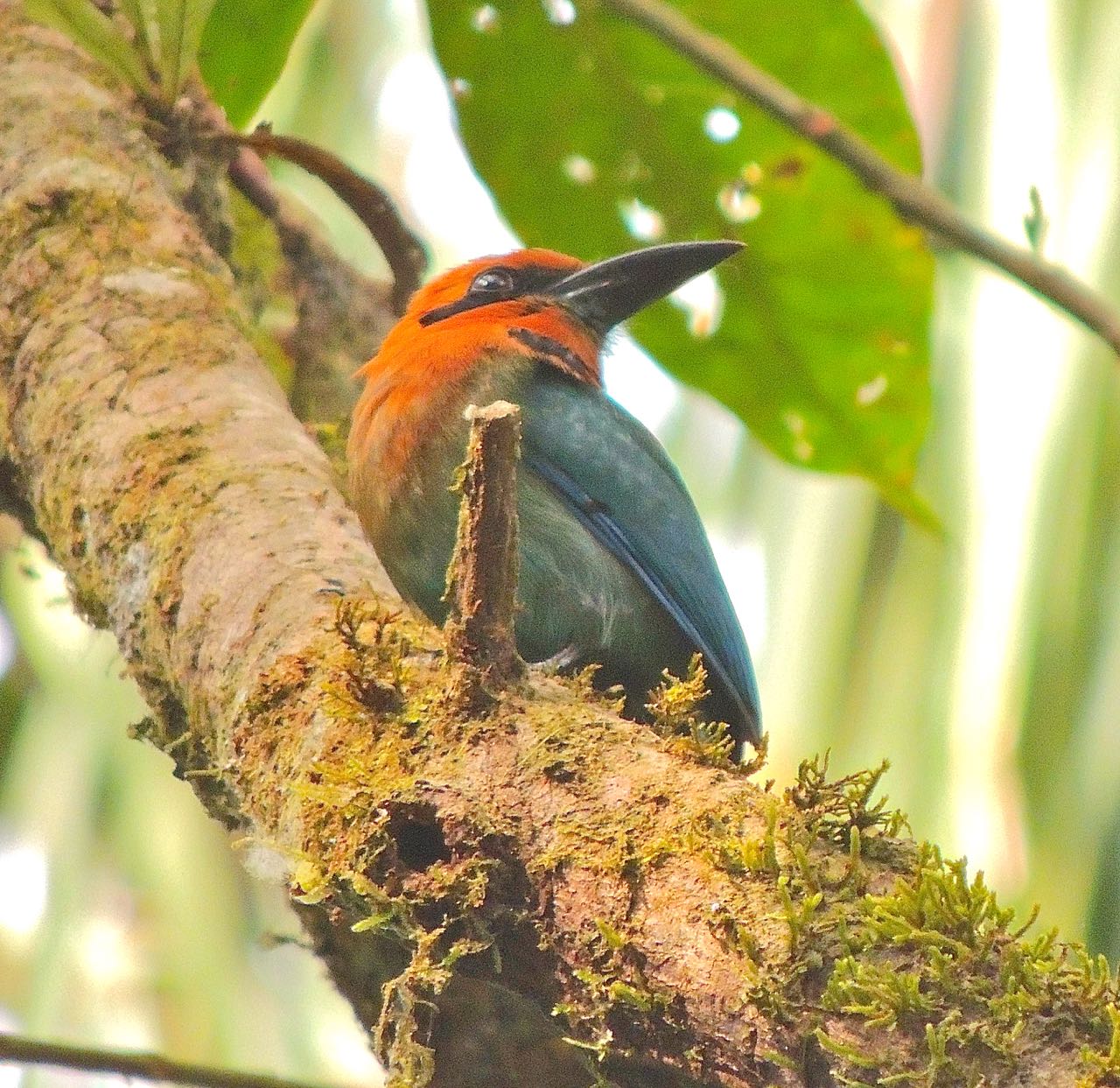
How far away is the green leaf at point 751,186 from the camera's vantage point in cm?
372

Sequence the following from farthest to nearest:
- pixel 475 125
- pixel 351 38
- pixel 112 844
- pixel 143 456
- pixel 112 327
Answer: pixel 351 38 < pixel 112 844 < pixel 475 125 < pixel 112 327 < pixel 143 456

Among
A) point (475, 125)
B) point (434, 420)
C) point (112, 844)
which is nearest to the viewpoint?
point (434, 420)

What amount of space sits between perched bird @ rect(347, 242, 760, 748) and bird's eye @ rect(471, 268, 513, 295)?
1.18ft

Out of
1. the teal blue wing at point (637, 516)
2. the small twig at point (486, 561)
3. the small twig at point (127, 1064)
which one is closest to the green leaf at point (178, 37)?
the teal blue wing at point (637, 516)

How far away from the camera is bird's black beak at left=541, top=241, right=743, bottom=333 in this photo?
142 inches

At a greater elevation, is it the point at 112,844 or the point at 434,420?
the point at 434,420

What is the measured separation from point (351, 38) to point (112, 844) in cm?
314

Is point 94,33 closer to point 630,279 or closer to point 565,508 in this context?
point 630,279

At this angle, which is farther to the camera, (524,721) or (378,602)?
(378,602)

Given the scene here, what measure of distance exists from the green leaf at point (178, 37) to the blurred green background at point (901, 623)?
0.70m

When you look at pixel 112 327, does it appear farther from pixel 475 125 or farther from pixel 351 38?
pixel 351 38

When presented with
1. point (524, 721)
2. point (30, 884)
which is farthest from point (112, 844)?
point (524, 721)

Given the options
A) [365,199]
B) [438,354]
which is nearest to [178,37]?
[365,199]

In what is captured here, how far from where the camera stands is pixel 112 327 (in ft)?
9.28
